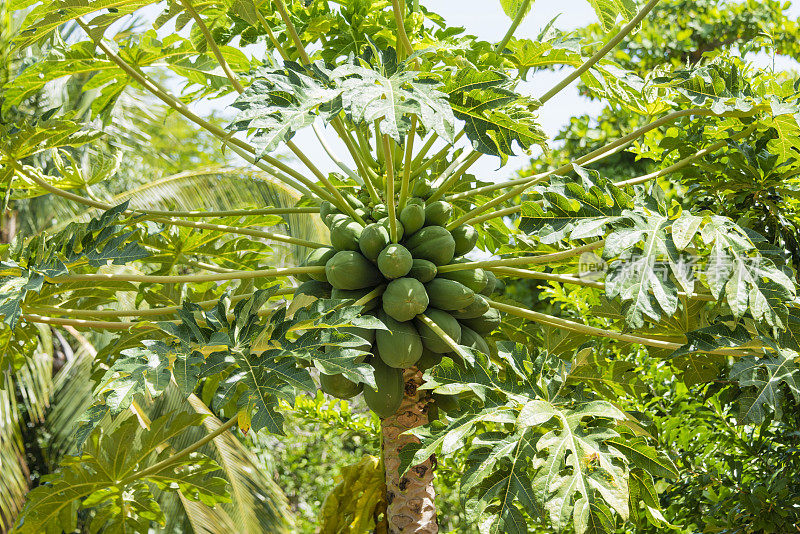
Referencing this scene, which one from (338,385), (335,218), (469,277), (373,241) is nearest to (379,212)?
(335,218)

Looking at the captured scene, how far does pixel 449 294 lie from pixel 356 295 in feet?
0.91

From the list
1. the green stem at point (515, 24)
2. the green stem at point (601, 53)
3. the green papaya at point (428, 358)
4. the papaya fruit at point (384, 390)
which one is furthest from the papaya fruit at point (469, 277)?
the green stem at point (515, 24)

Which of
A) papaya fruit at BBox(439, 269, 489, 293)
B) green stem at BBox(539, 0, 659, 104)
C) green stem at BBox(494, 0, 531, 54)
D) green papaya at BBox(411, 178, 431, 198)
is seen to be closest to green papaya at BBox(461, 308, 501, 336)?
papaya fruit at BBox(439, 269, 489, 293)

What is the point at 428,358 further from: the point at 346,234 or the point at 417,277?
the point at 346,234

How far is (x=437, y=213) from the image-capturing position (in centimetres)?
226

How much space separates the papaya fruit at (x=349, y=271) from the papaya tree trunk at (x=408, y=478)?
334 millimetres

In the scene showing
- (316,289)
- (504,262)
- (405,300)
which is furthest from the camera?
(316,289)

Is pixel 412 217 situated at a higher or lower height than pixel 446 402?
higher

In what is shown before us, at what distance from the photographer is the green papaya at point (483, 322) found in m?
2.29

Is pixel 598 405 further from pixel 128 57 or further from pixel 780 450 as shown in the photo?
pixel 128 57

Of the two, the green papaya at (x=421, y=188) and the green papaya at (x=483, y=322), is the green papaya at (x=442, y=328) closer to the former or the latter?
the green papaya at (x=483, y=322)

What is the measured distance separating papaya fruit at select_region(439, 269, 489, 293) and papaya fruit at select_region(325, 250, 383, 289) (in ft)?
0.76

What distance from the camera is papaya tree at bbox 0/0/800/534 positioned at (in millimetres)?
1670

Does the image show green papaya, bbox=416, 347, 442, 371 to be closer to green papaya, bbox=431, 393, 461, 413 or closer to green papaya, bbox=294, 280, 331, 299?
green papaya, bbox=431, 393, 461, 413
